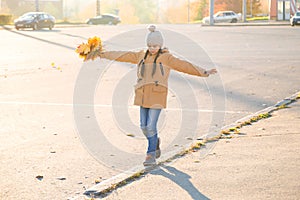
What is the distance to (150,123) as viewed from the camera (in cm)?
718

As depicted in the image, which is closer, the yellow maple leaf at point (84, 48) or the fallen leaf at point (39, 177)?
the fallen leaf at point (39, 177)

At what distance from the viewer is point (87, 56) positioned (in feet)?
24.4

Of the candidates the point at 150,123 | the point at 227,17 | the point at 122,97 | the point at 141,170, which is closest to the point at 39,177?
the point at 141,170

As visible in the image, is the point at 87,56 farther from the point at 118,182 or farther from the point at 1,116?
the point at 1,116

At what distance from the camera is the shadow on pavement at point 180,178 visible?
5812mm

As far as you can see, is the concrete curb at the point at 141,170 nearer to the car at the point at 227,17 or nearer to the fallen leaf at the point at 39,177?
the fallen leaf at the point at 39,177

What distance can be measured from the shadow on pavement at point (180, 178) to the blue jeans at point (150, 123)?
42cm

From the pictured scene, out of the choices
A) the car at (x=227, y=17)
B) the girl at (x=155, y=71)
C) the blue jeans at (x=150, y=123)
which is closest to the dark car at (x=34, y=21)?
the car at (x=227, y=17)

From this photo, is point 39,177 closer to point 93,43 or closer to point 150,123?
point 150,123

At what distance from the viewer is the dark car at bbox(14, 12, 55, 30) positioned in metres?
52.7

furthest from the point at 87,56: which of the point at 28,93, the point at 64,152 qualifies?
the point at 28,93

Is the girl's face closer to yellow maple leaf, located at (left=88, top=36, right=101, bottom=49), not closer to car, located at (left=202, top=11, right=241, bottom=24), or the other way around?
yellow maple leaf, located at (left=88, top=36, right=101, bottom=49)

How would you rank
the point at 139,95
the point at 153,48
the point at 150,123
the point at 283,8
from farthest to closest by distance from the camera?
the point at 283,8 → the point at 150,123 → the point at 139,95 → the point at 153,48

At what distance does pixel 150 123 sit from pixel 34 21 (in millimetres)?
47729
